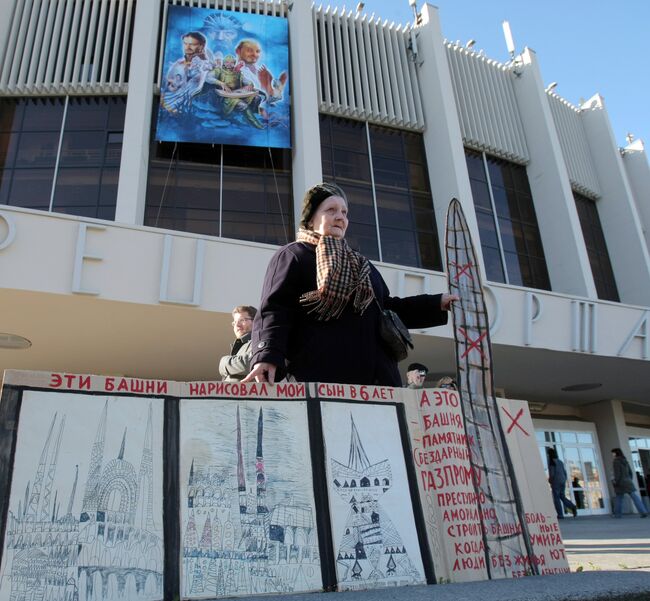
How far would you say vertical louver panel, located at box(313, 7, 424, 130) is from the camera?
631 inches

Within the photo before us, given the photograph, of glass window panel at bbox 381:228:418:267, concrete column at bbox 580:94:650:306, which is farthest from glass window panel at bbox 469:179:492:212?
concrete column at bbox 580:94:650:306

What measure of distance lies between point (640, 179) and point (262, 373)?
75.8 ft

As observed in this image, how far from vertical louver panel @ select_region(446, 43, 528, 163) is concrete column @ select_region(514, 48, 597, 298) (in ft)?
1.12

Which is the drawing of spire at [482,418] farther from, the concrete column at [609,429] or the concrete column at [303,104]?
the concrete column at [609,429]

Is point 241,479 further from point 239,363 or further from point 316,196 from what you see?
point 239,363

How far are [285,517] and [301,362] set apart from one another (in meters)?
0.71

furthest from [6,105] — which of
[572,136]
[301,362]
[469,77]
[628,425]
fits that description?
[628,425]

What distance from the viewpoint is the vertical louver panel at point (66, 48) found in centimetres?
1468

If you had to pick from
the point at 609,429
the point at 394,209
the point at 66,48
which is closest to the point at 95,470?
the point at 394,209

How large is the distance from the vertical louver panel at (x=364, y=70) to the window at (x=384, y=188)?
1.65 feet

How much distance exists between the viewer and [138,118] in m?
13.5

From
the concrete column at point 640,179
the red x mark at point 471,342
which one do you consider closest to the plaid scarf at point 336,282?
the red x mark at point 471,342

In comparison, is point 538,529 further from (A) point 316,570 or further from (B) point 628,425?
(B) point 628,425

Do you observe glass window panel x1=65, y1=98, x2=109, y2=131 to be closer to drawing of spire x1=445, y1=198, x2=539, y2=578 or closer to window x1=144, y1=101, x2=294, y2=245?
window x1=144, y1=101, x2=294, y2=245
